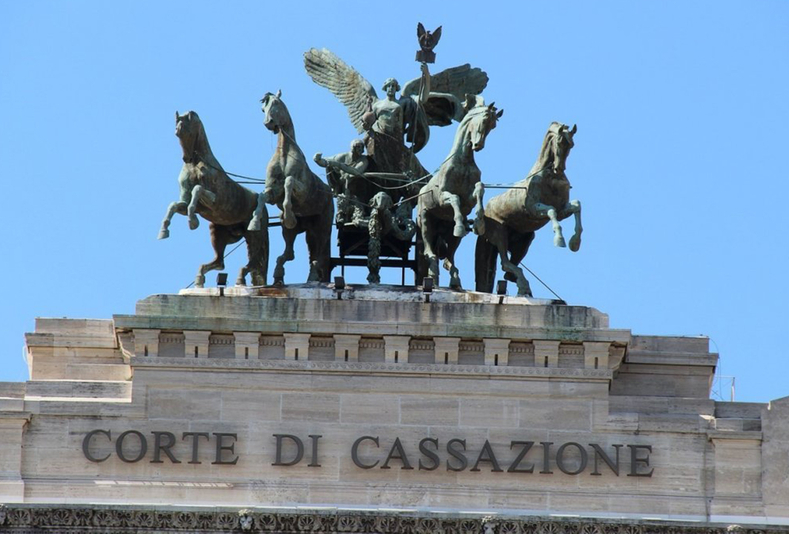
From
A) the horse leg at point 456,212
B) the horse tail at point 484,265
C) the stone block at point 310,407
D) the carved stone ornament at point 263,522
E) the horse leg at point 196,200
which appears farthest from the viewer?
the horse tail at point 484,265

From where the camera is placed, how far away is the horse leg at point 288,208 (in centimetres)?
6962

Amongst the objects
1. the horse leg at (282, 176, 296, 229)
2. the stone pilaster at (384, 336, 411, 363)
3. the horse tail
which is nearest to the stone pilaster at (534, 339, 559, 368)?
the stone pilaster at (384, 336, 411, 363)

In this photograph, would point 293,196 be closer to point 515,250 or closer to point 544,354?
point 515,250

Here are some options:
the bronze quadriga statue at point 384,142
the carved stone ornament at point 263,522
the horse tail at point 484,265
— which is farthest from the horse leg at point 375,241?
the carved stone ornament at point 263,522

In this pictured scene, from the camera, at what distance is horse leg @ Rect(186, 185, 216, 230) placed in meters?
69.1

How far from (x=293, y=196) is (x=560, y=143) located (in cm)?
541

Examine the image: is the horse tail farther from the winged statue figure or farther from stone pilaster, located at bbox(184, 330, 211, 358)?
stone pilaster, located at bbox(184, 330, 211, 358)

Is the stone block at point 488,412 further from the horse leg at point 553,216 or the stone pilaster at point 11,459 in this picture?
the stone pilaster at point 11,459

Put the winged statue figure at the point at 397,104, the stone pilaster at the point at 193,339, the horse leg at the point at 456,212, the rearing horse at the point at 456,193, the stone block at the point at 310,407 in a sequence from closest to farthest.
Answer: the stone block at the point at 310,407, the stone pilaster at the point at 193,339, the horse leg at the point at 456,212, the rearing horse at the point at 456,193, the winged statue figure at the point at 397,104

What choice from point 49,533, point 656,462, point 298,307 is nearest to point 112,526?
point 49,533

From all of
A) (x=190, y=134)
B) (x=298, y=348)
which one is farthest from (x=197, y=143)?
(x=298, y=348)

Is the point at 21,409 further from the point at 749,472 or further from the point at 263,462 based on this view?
the point at 749,472

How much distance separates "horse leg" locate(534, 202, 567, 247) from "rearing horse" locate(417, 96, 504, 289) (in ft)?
3.68

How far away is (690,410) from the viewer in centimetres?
6756
